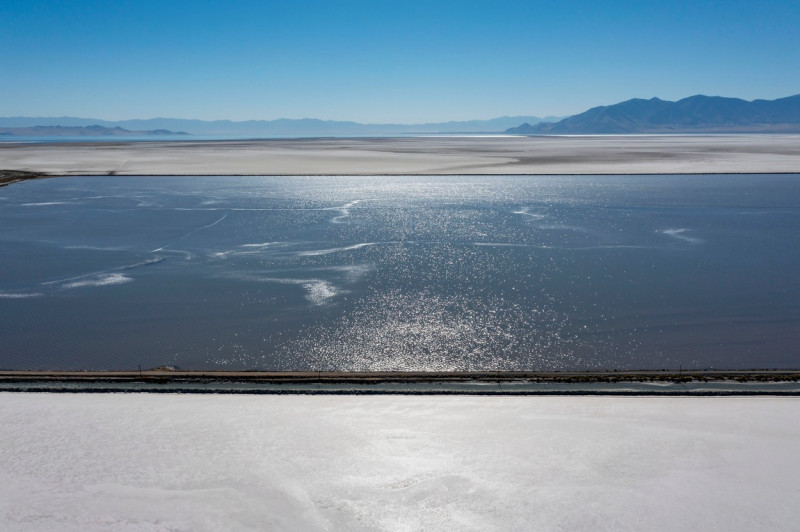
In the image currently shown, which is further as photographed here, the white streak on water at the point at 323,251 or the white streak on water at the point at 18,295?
the white streak on water at the point at 323,251

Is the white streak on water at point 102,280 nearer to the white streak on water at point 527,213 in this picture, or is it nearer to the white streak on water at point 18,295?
A: the white streak on water at point 18,295

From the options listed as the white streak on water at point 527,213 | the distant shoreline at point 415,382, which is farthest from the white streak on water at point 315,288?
the white streak on water at point 527,213

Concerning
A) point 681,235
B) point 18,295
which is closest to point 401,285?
point 18,295

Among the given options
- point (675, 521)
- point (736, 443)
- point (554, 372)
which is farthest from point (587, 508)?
point (554, 372)

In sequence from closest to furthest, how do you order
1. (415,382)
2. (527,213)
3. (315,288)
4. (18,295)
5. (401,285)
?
(415,382) < (18,295) < (315,288) < (401,285) < (527,213)

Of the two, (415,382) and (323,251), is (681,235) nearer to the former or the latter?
(323,251)

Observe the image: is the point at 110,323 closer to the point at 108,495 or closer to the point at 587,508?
the point at 108,495

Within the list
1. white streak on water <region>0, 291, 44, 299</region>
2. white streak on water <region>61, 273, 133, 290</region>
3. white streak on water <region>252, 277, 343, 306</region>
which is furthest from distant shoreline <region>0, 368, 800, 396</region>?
white streak on water <region>61, 273, 133, 290</region>
